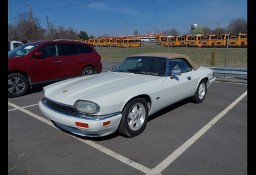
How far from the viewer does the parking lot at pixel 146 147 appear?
3031 millimetres

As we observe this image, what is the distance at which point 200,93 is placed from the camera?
237 inches

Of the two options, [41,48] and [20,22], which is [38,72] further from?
[20,22]

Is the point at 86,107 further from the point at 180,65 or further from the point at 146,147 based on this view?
the point at 180,65

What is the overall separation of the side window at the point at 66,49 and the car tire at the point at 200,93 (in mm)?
4563

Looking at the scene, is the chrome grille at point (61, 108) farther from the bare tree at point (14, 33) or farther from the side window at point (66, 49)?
the bare tree at point (14, 33)

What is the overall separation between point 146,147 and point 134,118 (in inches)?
22.4

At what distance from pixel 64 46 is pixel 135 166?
19.6ft

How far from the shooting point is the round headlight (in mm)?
3367

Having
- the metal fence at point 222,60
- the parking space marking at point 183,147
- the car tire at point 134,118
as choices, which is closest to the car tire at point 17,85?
the car tire at point 134,118

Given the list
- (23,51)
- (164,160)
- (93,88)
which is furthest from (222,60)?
(164,160)

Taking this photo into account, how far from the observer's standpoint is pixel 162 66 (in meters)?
4.84

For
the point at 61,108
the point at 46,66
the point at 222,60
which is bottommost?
the point at 61,108

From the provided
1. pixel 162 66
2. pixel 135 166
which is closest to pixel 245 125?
pixel 162 66

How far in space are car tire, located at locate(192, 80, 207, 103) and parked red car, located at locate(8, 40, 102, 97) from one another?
170 inches
